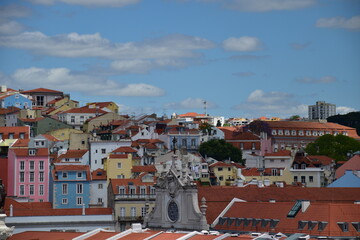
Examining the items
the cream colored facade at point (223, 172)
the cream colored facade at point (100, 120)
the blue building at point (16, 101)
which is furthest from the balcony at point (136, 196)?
the blue building at point (16, 101)

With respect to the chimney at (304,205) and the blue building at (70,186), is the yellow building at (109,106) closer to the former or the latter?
the blue building at (70,186)

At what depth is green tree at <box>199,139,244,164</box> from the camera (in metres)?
133

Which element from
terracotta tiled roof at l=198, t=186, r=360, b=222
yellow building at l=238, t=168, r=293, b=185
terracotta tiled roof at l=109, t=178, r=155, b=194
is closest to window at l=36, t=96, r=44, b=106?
yellow building at l=238, t=168, r=293, b=185

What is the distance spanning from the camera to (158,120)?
151 m

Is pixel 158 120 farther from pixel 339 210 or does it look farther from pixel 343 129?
pixel 339 210

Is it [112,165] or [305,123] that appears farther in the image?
[305,123]

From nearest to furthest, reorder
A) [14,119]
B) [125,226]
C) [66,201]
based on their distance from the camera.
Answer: [125,226] → [66,201] → [14,119]

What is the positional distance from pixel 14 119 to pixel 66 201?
43.7m

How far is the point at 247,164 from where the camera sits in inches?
5256

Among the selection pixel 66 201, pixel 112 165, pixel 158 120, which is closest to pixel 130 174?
pixel 112 165

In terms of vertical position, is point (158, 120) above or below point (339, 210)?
above

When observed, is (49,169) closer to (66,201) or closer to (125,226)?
(66,201)

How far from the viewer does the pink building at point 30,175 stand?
104688 millimetres

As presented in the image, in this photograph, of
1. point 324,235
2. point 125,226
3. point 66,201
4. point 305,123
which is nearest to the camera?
point 324,235
